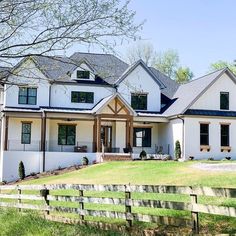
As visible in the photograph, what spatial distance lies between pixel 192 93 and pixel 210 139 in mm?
3802

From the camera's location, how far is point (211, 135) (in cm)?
3591

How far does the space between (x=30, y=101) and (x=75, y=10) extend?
26594mm

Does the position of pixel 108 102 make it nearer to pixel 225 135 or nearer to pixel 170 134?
pixel 170 134

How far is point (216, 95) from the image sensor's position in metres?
36.3

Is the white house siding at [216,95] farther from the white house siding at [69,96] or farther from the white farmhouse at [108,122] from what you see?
the white house siding at [69,96]

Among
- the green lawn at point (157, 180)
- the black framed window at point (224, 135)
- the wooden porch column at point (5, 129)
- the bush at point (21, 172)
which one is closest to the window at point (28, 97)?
the wooden porch column at point (5, 129)

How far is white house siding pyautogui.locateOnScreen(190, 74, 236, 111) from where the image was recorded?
118 ft

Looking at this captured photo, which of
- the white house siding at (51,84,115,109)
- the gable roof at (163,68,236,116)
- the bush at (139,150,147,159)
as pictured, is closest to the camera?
the bush at (139,150,147,159)

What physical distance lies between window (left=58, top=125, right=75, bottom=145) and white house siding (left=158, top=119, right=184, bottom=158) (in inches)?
282

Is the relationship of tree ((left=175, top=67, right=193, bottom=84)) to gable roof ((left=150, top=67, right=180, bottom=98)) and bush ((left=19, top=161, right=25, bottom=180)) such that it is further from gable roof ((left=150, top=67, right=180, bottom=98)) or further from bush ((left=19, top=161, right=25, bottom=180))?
bush ((left=19, top=161, right=25, bottom=180))

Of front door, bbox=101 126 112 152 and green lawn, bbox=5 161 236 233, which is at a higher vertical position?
front door, bbox=101 126 112 152

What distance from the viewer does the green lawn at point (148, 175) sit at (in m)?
18.6

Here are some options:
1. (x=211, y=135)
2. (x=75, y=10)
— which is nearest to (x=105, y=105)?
(x=211, y=135)

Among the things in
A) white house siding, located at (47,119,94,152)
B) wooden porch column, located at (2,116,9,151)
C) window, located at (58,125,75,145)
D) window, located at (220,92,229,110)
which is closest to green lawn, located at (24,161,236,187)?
wooden porch column, located at (2,116,9,151)
